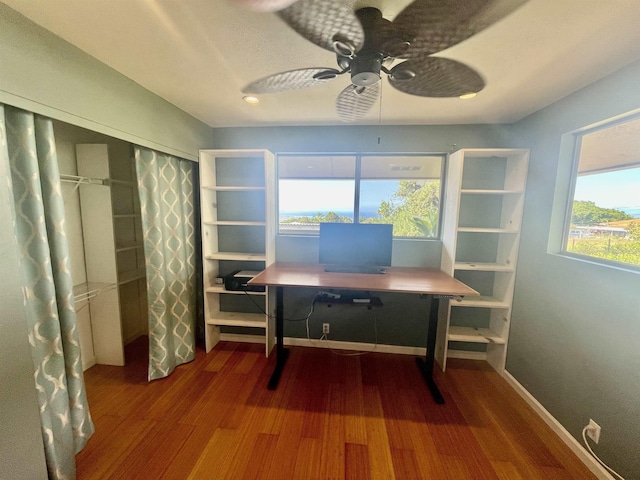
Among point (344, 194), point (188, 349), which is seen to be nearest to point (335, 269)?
point (344, 194)

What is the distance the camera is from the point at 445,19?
0.79 m

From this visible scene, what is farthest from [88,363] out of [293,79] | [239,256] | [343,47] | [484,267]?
[484,267]

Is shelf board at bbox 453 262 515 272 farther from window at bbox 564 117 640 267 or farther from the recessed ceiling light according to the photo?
the recessed ceiling light

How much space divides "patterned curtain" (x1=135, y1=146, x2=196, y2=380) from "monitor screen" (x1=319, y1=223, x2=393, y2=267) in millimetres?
1327

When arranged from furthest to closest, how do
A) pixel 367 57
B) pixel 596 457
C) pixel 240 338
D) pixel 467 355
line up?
pixel 240 338, pixel 467 355, pixel 596 457, pixel 367 57

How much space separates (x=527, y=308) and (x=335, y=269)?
164cm

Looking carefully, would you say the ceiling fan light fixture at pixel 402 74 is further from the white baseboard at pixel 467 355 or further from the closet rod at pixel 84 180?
the white baseboard at pixel 467 355

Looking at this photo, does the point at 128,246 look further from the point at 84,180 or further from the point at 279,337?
the point at 279,337

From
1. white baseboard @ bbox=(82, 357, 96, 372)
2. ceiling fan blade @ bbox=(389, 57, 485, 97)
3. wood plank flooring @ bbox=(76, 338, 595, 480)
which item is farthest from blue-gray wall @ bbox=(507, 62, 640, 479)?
white baseboard @ bbox=(82, 357, 96, 372)

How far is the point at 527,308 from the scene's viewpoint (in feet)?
6.66

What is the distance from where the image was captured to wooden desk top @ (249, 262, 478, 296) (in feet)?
6.03

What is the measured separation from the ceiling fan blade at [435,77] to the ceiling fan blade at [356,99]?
132 mm

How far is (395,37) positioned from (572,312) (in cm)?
204

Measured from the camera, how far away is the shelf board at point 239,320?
2.47 metres
